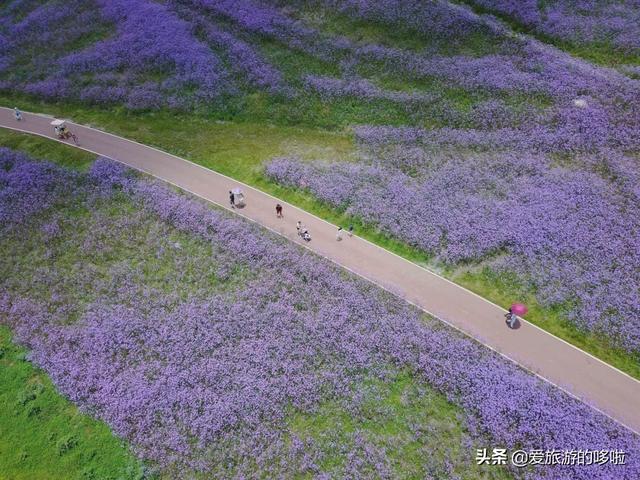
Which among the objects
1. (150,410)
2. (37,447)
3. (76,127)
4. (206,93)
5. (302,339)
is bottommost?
(37,447)

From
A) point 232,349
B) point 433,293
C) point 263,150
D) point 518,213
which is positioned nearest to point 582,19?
point 518,213

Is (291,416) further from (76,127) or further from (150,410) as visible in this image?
(76,127)

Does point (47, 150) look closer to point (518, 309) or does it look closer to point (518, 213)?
point (518, 213)

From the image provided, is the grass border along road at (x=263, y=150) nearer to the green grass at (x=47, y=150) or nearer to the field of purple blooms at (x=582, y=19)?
the green grass at (x=47, y=150)

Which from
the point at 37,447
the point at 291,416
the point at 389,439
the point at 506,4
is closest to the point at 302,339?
the point at 291,416

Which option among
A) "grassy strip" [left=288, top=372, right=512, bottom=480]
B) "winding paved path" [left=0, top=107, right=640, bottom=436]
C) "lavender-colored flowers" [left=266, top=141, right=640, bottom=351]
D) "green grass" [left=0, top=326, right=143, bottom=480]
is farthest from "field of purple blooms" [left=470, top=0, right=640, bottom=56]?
"green grass" [left=0, top=326, right=143, bottom=480]

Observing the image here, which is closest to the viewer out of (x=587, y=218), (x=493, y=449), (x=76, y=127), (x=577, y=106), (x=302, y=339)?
(x=493, y=449)

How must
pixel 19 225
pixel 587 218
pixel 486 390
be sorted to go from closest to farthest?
1. pixel 486 390
2. pixel 587 218
3. pixel 19 225
